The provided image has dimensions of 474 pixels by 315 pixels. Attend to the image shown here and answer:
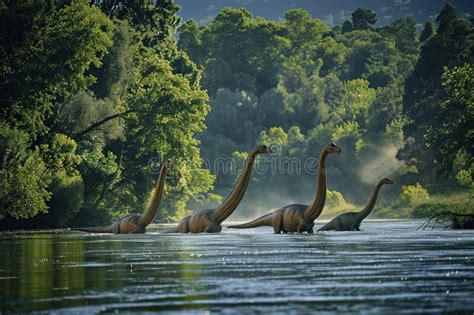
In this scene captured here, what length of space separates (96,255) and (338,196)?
79.9 meters

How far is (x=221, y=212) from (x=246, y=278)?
900 inches

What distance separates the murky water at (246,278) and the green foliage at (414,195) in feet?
176

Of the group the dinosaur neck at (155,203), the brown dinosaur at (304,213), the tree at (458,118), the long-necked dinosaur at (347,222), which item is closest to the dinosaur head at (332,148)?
the brown dinosaur at (304,213)

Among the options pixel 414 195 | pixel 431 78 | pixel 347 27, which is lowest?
pixel 414 195

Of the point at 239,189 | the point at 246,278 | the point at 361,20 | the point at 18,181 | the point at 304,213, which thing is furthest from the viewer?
the point at 361,20

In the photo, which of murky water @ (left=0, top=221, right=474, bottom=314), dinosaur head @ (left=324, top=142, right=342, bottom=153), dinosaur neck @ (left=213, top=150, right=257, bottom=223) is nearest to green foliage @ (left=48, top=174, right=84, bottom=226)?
dinosaur neck @ (left=213, top=150, right=257, bottom=223)

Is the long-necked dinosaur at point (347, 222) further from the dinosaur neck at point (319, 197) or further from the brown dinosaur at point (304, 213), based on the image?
the dinosaur neck at point (319, 197)

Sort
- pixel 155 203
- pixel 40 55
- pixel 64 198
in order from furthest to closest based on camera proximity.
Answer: pixel 40 55 → pixel 64 198 → pixel 155 203

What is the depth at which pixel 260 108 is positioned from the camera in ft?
450

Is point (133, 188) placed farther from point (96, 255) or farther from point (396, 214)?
point (96, 255)

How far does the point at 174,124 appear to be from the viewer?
7144 cm

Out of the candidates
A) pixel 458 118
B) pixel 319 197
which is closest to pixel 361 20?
pixel 458 118

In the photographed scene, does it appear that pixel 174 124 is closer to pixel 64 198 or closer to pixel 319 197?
pixel 64 198

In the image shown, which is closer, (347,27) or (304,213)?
(304,213)
